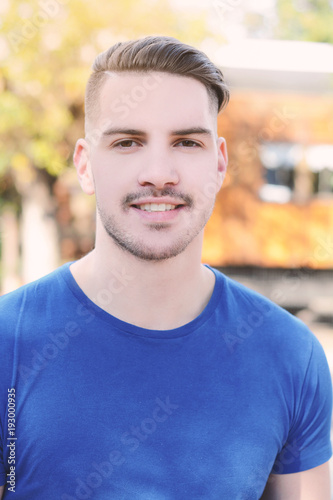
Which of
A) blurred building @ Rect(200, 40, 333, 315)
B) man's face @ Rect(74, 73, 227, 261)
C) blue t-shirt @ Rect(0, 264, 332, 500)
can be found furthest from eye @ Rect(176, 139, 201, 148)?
blurred building @ Rect(200, 40, 333, 315)

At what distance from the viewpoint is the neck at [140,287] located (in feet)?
6.42

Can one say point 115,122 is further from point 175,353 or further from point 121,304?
point 175,353

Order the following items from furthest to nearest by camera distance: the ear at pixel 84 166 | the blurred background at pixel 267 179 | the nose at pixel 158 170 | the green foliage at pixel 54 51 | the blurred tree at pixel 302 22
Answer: the blurred tree at pixel 302 22 < the blurred background at pixel 267 179 < the green foliage at pixel 54 51 < the ear at pixel 84 166 < the nose at pixel 158 170

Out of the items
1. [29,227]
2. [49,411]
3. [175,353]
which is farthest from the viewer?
[29,227]

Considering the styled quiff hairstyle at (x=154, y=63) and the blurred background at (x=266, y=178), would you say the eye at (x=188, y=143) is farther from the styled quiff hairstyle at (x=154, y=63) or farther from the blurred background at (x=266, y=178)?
the blurred background at (x=266, y=178)

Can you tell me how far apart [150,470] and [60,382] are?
14.7 inches

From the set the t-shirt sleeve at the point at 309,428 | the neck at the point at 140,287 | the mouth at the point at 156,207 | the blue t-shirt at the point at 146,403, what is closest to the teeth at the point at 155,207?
the mouth at the point at 156,207

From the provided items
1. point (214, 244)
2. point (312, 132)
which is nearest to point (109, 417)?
point (214, 244)

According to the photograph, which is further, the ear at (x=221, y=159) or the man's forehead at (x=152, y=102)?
the ear at (x=221, y=159)

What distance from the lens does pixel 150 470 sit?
179 cm

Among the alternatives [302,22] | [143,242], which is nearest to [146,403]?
[143,242]

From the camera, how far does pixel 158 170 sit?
1.85m

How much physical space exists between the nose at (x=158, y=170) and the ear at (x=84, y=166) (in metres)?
0.24

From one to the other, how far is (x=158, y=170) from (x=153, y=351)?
0.56 meters
